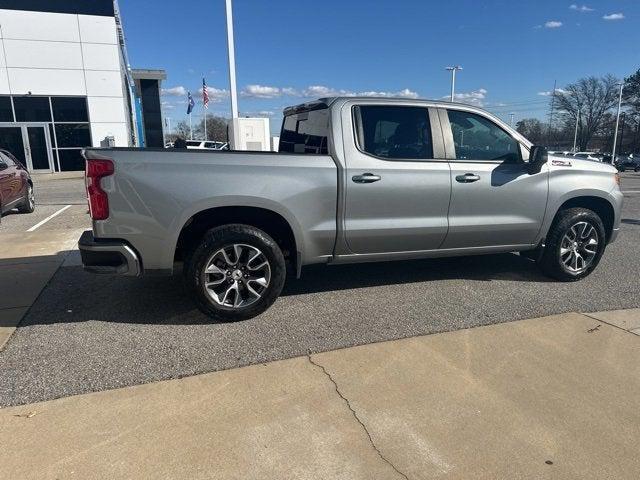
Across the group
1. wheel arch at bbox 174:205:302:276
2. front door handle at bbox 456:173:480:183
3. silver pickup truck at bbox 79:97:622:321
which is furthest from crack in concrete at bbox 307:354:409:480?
front door handle at bbox 456:173:480:183

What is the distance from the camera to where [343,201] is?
4.32 metres

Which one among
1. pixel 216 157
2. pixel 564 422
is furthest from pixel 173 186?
pixel 564 422

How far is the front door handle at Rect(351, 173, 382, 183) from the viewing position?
14.2 feet

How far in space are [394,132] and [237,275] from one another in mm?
1991

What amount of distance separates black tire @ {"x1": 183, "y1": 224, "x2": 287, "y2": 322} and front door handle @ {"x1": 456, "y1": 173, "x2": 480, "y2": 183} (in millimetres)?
1889

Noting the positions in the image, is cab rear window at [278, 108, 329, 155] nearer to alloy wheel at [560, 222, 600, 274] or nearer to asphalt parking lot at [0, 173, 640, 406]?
asphalt parking lot at [0, 173, 640, 406]

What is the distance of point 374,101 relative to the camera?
15.1 ft

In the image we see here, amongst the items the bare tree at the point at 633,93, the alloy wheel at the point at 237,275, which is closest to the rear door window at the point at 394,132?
the alloy wheel at the point at 237,275

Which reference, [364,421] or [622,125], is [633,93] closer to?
[622,125]

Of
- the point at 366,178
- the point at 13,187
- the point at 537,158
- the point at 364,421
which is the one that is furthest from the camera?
the point at 13,187

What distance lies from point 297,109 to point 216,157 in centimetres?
164

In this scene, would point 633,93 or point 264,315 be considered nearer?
point 264,315

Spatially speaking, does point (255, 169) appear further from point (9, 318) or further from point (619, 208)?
point (619, 208)

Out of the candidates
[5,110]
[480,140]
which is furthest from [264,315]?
[5,110]
